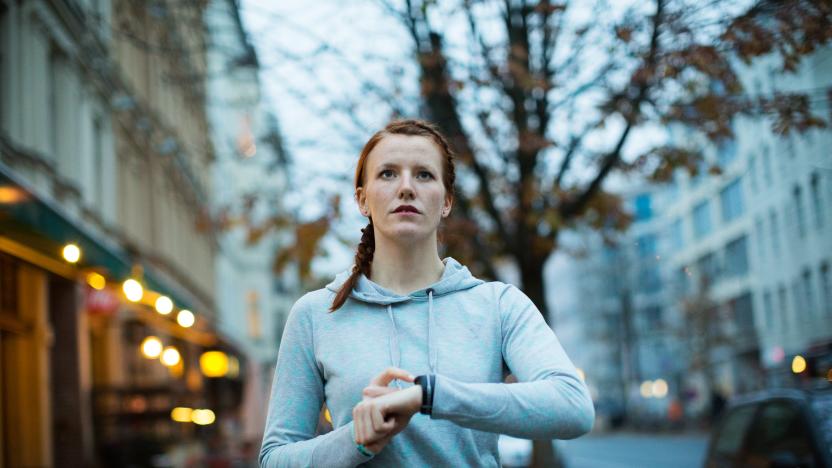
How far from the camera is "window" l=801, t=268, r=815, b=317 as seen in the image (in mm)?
42094

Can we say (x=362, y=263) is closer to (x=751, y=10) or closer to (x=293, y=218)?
(x=751, y=10)

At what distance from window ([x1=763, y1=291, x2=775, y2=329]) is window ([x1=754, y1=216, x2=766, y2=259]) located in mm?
1734

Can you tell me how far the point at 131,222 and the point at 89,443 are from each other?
793 centimetres

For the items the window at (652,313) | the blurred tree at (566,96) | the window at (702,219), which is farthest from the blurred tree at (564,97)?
the window at (652,313)

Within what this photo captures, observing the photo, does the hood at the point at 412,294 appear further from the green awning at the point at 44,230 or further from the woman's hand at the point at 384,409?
the green awning at the point at 44,230

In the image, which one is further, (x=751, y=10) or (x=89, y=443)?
(x=89, y=443)

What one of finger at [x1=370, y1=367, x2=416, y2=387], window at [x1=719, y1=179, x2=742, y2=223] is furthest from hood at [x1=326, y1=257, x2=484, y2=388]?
window at [x1=719, y1=179, x2=742, y2=223]

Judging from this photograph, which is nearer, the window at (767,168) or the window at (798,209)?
the window at (798,209)

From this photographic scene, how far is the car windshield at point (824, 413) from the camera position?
7.05 metres

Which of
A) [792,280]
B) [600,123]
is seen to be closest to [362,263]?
[600,123]

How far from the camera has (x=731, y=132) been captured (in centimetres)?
1184

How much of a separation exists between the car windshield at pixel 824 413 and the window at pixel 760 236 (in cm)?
4233

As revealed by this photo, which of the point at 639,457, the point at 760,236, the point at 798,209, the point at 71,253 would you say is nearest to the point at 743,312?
the point at 760,236

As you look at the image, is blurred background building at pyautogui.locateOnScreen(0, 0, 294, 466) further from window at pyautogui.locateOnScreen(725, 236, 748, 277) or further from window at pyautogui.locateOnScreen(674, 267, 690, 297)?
window at pyautogui.locateOnScreen(725, 236, 748, 277)
